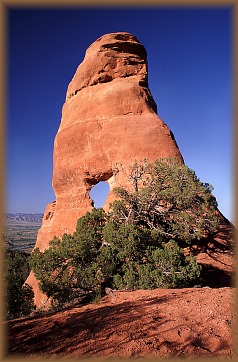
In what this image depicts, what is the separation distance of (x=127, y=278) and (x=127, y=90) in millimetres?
15050

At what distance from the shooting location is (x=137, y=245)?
1186 cm

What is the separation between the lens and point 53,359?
16.3ft

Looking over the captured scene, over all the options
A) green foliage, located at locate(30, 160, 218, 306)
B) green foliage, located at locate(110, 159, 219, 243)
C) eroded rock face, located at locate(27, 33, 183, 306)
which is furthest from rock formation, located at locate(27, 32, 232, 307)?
green foliage, located at locate(30, 160, 218, 306)

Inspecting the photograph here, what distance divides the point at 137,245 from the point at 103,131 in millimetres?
11219

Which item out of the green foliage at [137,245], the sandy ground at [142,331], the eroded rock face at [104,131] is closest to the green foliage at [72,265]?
the green foliage at [137,245]

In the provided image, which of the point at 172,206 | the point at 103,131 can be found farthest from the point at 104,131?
the point at 172,206

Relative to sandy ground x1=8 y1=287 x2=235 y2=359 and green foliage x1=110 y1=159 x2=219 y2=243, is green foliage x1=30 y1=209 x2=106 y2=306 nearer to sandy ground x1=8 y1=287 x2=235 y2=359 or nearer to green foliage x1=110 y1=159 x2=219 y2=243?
green foliage x1=110 y1=159 x2=219 y2=243

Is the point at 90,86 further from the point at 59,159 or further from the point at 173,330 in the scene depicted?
the point at 173,330

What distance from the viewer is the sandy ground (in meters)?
4.97

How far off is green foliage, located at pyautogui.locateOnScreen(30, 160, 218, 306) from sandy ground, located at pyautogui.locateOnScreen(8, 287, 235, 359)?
267cm

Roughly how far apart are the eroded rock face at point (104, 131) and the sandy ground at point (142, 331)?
443 inches

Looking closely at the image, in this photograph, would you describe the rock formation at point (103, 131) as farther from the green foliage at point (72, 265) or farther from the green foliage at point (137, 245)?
the green foliage at point (72, 265)

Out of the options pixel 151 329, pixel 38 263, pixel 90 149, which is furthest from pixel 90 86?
pixel 151 329

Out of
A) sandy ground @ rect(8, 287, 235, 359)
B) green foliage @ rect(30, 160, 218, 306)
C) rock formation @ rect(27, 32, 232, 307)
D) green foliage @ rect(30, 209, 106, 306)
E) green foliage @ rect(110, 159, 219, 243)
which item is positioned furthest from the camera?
rock formation @ rect(27, 32, 232, 307)
